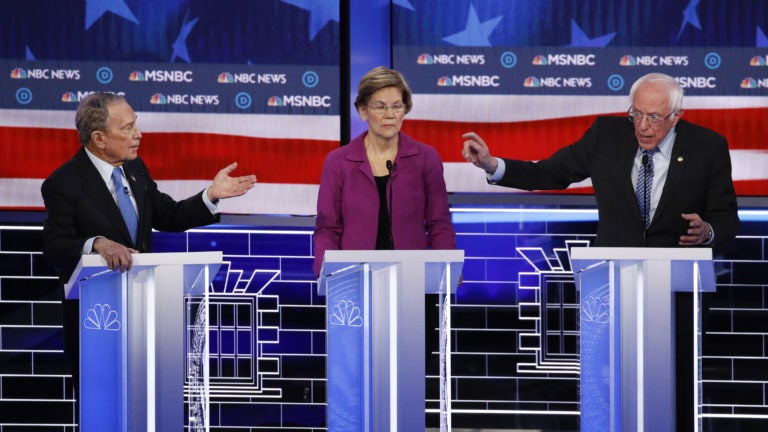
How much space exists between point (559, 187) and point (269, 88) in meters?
1.82

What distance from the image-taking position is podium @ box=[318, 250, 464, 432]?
11.1ft

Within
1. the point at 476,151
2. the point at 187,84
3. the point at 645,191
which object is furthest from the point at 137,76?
the point at 645,191

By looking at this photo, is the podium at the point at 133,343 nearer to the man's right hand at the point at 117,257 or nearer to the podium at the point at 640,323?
the man's right hand at the point at 117,257

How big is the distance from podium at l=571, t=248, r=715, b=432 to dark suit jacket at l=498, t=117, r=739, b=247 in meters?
0.67

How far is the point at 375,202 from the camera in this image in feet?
14.4

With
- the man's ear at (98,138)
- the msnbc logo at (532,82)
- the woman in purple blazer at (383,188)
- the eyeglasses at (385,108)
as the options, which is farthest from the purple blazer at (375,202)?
the msnbc logo at (532,82)

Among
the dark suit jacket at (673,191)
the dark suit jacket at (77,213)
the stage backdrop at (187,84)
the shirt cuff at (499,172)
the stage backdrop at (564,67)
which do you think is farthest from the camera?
the stage backdrop at (187,84)

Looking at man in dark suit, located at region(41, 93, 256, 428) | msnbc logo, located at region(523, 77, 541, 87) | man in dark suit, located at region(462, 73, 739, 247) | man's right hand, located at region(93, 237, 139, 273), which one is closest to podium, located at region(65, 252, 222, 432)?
man's right hand, located at region(93, 237, 139, 273)

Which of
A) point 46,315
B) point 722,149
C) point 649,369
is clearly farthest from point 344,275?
point 46,315

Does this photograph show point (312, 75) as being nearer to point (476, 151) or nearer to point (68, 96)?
point (68, 96)

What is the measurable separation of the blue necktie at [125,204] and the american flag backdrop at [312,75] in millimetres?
1547

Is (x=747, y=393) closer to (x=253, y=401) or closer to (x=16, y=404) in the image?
(x=253, y=401)

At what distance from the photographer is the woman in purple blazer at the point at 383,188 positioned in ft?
14.4

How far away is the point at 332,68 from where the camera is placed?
578cm
